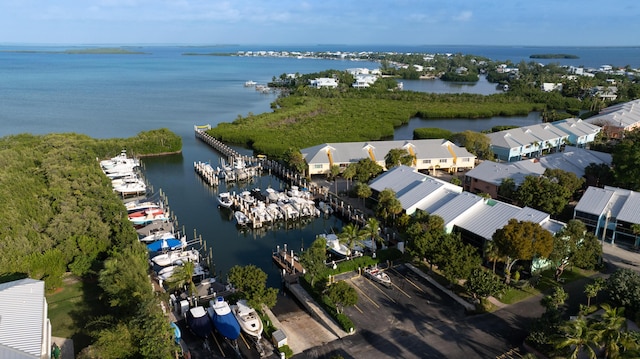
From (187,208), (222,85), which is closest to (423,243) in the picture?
(187,208)

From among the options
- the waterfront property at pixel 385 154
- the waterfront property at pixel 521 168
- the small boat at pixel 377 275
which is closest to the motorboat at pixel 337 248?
the small boat at pixel 377 275

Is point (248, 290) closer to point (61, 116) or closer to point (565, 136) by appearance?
point (565, 136)

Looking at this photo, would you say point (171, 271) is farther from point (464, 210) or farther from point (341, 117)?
point (341, 117)

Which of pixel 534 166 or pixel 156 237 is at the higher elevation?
pixel 534 166

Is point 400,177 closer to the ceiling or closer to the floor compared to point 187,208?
closer to the ceiling

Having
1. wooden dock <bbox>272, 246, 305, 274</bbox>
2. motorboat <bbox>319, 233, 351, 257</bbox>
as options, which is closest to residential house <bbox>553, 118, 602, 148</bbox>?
motorboat <bbox>319, 233, 351, 257</bbox>

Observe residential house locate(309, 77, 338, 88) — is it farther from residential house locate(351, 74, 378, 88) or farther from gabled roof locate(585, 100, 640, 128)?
gabled roof locate(585, 100, 640, 128)

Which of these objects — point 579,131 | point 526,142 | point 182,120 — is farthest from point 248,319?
point 182,120
